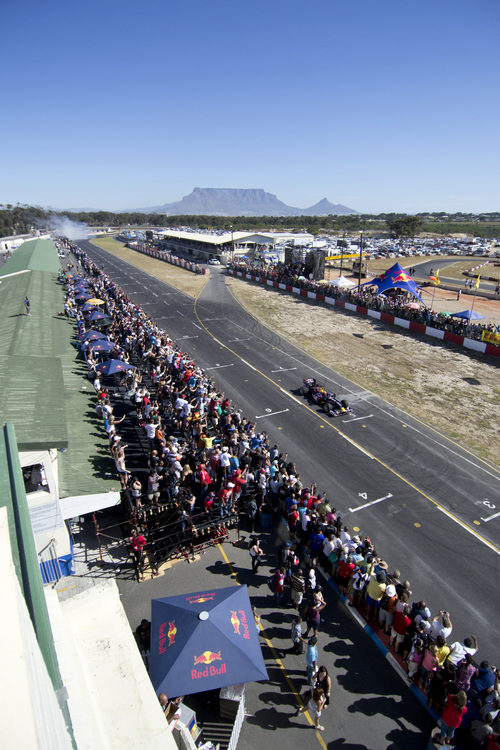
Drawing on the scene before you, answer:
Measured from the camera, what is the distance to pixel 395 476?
15.9 meters

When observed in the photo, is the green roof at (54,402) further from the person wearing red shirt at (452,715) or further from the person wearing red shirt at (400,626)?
the person wearing red shirt at (452,715)

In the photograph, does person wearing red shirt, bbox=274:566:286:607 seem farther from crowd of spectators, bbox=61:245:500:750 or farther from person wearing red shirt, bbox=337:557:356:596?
person wearing red shirt, bbox=337:557:356:596

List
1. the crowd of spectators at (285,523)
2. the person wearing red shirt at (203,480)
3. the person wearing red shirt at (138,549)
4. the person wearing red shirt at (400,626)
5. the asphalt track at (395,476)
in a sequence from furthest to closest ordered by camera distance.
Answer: the person wearing red shirt at (203,480) < the asphalt track at (395,476) < the person wearing red shirt at (138,549) < the person wearing red shirt at (400,626) < the crowd of spectators at (285,523)

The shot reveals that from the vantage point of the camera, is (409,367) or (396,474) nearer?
(396,474)

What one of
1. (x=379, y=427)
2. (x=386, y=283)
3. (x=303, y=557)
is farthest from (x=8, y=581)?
(x=386, y=283)

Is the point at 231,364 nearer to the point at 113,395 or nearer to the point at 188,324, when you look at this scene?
the point at 113,395

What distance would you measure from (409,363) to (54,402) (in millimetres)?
23551

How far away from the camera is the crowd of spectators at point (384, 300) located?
32625mm

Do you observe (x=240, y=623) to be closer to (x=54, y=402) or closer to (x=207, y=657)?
(x=207, y=657)

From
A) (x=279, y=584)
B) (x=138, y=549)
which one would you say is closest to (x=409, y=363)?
(x=279, y=584)

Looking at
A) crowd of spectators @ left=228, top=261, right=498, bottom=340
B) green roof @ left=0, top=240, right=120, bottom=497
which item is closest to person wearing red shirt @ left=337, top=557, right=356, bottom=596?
green roof @ left=0, top=240, right=120, bottom=497

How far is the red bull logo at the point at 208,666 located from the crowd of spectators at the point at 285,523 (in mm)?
2000

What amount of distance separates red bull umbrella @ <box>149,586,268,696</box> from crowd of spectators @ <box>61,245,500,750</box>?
1589 millimetres

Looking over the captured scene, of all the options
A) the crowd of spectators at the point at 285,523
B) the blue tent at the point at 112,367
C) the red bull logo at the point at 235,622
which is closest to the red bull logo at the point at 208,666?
the red bull logo at the point at 235,622
